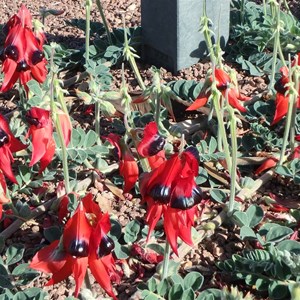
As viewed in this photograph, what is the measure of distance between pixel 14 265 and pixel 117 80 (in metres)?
1.21

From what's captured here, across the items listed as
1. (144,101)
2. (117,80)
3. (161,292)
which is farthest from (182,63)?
(161,292)

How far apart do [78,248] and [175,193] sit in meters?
0.24

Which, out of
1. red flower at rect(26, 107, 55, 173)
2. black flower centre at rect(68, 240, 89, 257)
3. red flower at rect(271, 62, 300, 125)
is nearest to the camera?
black flower centre at rect(68, 240, 89, 257)

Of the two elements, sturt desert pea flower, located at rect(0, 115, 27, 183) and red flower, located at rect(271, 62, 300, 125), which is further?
red flower, located at rect(271, 62, 300, 125)

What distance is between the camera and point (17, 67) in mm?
2557

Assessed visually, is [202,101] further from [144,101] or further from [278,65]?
[278,65]

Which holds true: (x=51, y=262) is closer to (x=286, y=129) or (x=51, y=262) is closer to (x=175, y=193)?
(x=175, y=193)

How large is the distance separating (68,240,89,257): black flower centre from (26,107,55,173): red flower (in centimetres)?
46

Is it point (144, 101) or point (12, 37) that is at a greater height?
point (12, 37)

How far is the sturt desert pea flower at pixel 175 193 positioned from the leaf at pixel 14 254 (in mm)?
479

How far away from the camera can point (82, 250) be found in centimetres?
174

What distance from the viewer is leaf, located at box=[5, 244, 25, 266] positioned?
2.13 metres

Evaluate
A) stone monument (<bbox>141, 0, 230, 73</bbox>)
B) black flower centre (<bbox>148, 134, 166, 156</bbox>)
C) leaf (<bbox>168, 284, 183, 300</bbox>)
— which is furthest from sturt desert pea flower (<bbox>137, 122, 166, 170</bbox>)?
stone monument (<bbox>141, 0, 230, 73</bbox>)

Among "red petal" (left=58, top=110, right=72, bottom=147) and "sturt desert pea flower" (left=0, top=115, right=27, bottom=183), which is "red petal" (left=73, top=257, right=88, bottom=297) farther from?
"red petal" (left=58, top=110, right=72, bottom=147)
